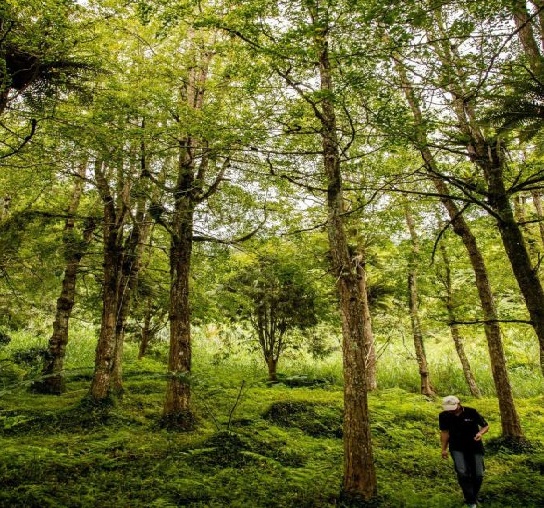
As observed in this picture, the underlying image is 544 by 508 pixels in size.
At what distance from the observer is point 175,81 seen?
985 centimetres

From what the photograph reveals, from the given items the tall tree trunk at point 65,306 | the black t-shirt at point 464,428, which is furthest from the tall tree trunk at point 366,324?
the tall tree trunk at point 65,306

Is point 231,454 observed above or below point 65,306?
below

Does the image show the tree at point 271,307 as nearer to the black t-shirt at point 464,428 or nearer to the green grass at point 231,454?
the green grass at point 231,454

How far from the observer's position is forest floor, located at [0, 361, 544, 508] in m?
5.28

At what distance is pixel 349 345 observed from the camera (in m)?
5.83

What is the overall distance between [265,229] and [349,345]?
4.28 meters

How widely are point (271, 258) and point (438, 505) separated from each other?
5.88m

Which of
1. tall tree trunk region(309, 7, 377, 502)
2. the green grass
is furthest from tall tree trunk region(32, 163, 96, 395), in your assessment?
tall tree trunk region(309, 7, 377, 502)

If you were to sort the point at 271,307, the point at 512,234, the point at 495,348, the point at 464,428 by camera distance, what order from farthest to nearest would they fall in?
the point at 271,307
the point at 495,348
the point at 464,428
the point at 512,234

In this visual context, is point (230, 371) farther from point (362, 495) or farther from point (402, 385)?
point (362, 495)

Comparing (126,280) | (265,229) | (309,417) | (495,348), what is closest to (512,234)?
(495,348)

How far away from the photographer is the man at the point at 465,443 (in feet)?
17.8

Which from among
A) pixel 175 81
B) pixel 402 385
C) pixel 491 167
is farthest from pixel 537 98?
pixel 402 385

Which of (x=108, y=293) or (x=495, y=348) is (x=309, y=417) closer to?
(x=495, y=348)
